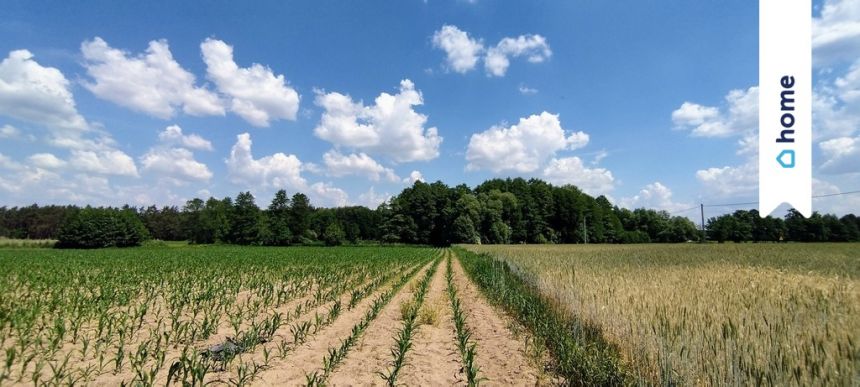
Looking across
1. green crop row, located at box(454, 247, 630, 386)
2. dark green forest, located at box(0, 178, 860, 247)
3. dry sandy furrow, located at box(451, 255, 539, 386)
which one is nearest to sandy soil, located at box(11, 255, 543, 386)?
dry sandy furrow, located at box(451, 255, 539, 386)

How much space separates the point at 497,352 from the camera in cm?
718

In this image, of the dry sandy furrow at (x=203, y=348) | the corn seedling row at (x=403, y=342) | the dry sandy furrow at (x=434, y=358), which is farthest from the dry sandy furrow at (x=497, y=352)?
the dry sandy furrow at (x=203, y=348)

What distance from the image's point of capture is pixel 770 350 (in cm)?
327

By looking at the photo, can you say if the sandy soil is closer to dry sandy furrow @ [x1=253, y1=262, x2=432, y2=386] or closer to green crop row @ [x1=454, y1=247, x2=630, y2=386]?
dry sandy furrow @ [x1=253, y1=262, x2=432, y2=386]

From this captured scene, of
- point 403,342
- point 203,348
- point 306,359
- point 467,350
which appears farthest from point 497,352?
point 203,348

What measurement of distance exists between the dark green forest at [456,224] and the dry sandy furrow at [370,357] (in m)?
71.3

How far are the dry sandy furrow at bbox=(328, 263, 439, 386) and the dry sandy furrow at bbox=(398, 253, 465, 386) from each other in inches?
11.6

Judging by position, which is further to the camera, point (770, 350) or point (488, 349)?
point (488, 349)

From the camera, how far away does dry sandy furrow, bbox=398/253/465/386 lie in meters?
5.79

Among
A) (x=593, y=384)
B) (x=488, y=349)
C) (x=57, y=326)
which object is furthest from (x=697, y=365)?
(x=57, y=326)

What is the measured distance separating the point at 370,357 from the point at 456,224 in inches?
2934

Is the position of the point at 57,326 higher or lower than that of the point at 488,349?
higher

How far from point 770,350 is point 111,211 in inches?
4356

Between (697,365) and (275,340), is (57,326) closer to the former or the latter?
(275,340)
